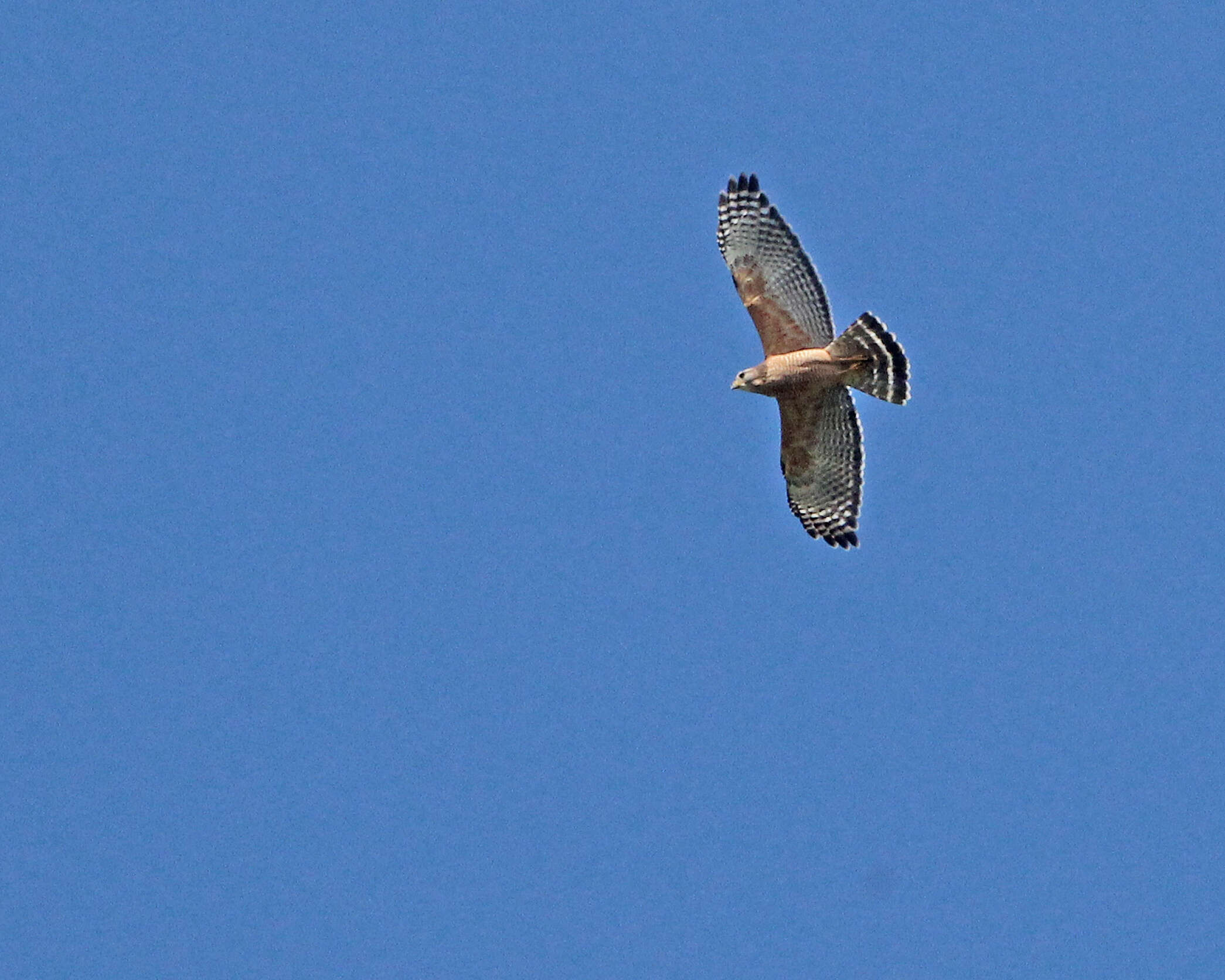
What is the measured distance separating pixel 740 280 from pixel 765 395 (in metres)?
1.04

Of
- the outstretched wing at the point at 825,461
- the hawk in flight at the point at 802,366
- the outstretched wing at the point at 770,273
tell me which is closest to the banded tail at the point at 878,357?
the hawk in flight at the point at 802,366

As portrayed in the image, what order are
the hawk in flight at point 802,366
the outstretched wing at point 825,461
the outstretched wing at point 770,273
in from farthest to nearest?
the outstretched wing at point 770,273 → the outstretched wing at point 825,461 → the hawk in flight at point 802,366

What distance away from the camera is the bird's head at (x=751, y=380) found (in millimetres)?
15023

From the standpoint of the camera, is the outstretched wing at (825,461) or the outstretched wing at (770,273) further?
the outstretched wing at (770,273)

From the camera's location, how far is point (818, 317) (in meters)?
15.3

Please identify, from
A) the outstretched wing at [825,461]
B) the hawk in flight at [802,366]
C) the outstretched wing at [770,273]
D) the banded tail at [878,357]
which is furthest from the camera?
the outstretched wing at [770,273]

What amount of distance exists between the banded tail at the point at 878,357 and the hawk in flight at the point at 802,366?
0.04 ft

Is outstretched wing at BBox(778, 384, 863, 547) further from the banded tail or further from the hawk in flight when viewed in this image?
the banded tail

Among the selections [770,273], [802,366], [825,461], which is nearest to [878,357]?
[802,366]

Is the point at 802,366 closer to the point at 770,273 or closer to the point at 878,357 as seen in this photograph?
the point at 878,357

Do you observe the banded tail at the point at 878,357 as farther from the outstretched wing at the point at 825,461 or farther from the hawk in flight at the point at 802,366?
the outstretched wing at the point at 825,461

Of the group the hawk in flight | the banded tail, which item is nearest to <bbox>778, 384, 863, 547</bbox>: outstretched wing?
the hawk in flight

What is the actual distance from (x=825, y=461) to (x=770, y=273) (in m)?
1.68

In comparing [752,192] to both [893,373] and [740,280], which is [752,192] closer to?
[740,280]
